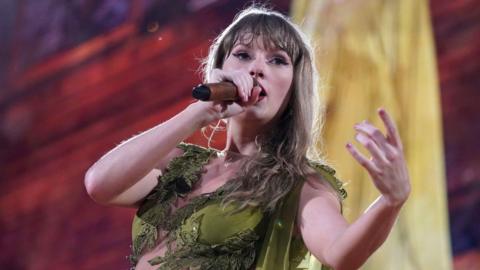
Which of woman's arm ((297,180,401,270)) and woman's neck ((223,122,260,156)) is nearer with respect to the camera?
woman's arm ((297,180,401,270))

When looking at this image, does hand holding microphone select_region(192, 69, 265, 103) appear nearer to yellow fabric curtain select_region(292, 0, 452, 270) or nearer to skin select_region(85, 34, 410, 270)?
skin select_region(85, 34, 410, 270)

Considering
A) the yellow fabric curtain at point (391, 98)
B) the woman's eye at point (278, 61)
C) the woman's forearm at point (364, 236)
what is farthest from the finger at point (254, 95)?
the yellow fabric curtain at point (391, 98)

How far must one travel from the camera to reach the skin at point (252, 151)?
1.19m

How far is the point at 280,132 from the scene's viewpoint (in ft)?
5.27

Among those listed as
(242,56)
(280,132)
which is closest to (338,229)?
(280,132)

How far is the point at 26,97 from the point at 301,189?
1.67m

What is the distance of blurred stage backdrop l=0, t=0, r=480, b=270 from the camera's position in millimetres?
2164

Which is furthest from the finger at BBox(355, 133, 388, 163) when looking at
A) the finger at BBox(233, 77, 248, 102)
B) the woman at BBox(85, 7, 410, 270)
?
the finger at BBox(233, 77, 248, 102)

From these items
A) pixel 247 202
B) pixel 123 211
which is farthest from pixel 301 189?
pixel 123 211

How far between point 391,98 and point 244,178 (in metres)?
0.83

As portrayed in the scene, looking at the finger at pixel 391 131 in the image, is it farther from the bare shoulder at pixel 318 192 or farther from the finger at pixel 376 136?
the bare shoulder at pixel 318 192

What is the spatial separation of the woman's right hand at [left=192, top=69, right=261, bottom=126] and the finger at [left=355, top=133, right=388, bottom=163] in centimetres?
30

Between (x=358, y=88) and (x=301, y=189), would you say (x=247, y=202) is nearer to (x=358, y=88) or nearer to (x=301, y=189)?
(x=301, y=189)

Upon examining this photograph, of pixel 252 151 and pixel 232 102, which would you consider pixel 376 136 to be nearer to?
pixel 232 102
